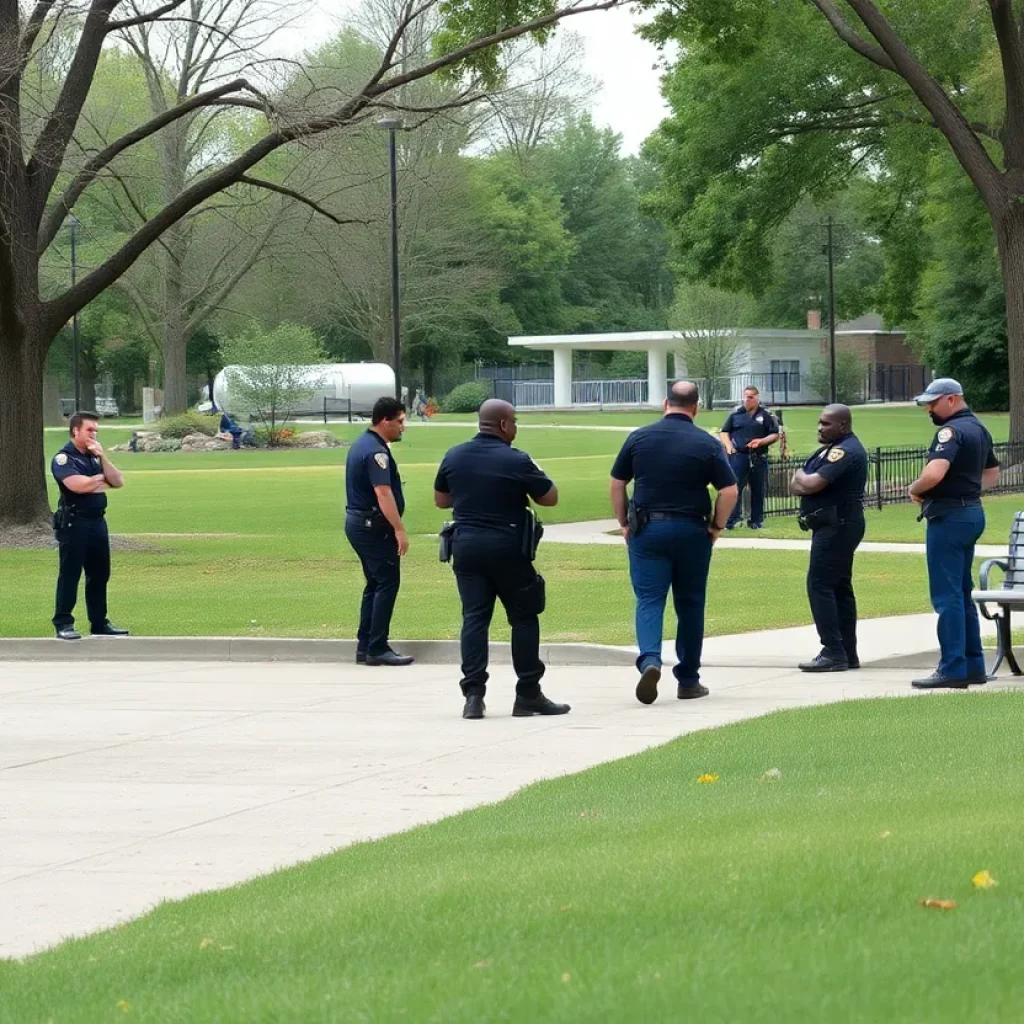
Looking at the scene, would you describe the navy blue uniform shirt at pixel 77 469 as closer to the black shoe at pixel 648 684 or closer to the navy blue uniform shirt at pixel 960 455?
the black shoe at pixel 648 684

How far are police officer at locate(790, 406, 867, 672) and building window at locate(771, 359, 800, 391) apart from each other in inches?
2819

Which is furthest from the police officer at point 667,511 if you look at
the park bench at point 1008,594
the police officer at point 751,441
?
the police officer at point 751,441

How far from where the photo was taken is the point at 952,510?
38.0ft

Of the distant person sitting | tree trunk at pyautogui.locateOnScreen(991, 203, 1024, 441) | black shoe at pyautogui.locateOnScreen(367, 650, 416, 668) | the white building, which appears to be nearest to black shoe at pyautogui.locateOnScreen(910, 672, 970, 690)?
black shoe at pyautogui.locateOnScreen(367, 650, 416, 668)

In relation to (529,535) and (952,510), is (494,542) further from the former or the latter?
(952,510)

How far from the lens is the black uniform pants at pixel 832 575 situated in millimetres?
12750

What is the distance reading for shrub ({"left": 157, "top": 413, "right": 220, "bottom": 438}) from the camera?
5881 cm

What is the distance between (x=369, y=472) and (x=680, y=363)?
68.7 metres

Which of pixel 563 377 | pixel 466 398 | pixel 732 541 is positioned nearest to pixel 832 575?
pixel 732 541

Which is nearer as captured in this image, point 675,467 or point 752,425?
point 675,467

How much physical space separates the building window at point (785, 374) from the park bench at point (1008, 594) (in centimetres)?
7139

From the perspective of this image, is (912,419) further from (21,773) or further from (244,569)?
(21,773)

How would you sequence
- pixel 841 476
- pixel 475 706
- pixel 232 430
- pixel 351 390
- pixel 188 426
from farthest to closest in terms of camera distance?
pixel 351 390 → pixel 188 426 → pixel 232 430 → pixel 841 476 → pixel 475 706

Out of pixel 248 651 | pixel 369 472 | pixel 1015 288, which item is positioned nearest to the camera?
pixel 369 472
